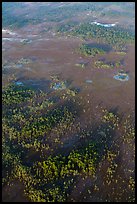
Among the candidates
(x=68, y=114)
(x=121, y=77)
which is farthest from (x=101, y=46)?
(x=68, y=114)

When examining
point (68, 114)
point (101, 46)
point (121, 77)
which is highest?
point (101, 46)

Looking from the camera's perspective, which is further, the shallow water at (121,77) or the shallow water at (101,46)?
the shallow water at (101,46)

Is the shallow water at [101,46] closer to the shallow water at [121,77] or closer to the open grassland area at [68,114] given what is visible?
the open grassland area at [68,114]

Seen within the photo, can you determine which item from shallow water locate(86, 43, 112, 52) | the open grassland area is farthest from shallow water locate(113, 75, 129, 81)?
shallow water locate(86, 43, 112, 52)

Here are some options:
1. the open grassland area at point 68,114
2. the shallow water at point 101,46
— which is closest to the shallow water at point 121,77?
the open grassland area at point 68,114

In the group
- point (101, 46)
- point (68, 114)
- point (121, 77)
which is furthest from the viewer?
point (101, 46)

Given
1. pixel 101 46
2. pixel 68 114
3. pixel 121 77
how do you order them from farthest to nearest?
pixel 101 46, pixel 121 77, pixel 68 114

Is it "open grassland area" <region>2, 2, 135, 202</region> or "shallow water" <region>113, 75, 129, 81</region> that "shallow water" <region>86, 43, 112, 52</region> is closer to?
"open grassland area" <region>2, 2, 135, 202</region>

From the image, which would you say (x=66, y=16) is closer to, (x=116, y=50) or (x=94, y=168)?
(x=116, y=50)

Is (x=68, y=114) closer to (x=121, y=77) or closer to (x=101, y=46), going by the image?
(x=121, y=77)
